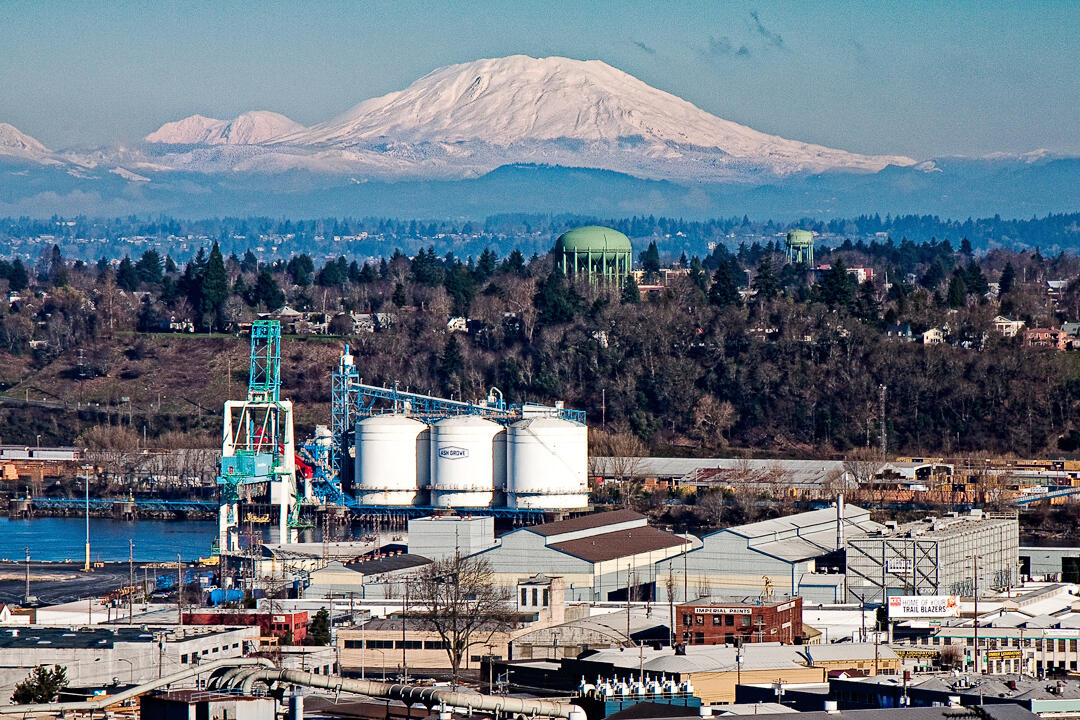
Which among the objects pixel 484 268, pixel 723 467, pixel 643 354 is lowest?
pixel 723 467

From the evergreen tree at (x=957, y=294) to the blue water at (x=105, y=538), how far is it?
28869mm

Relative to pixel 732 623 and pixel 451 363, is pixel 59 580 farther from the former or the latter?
pixel 451 363

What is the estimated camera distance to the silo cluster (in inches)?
2023

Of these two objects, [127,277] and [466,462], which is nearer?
[466,462]

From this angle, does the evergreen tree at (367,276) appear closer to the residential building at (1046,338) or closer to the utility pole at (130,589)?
the residential building at (1046,338)

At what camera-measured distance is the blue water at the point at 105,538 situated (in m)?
47.7

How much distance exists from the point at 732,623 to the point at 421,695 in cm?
1286

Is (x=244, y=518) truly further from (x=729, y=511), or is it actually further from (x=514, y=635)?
(x=514, y=635)

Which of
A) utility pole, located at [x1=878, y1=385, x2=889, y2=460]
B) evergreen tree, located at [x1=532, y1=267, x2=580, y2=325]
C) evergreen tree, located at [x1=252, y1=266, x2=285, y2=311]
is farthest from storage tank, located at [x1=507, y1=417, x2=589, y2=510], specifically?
evergreen tree, located at [x1=252, y1=266, x2=285, y2=311]

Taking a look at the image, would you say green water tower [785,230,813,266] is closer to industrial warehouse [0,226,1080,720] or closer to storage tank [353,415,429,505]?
industrial warehouse [0,226,1080,720]

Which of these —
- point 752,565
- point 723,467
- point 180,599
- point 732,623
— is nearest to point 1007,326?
point 723,467

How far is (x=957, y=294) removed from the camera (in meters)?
73.5

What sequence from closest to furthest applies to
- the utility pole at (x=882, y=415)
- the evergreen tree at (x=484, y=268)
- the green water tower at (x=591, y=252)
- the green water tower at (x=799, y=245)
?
the utility pole at (x=882, y=415)
the evergreen tree at (x=484, y=268)
the green water tower at (x=591, y=252)
the green water tower at (x=799, y=245)

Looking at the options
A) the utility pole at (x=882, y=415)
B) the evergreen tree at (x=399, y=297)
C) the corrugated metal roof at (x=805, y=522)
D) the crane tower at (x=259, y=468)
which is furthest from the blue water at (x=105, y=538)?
the evergreen tree at (x=399, y=297)
